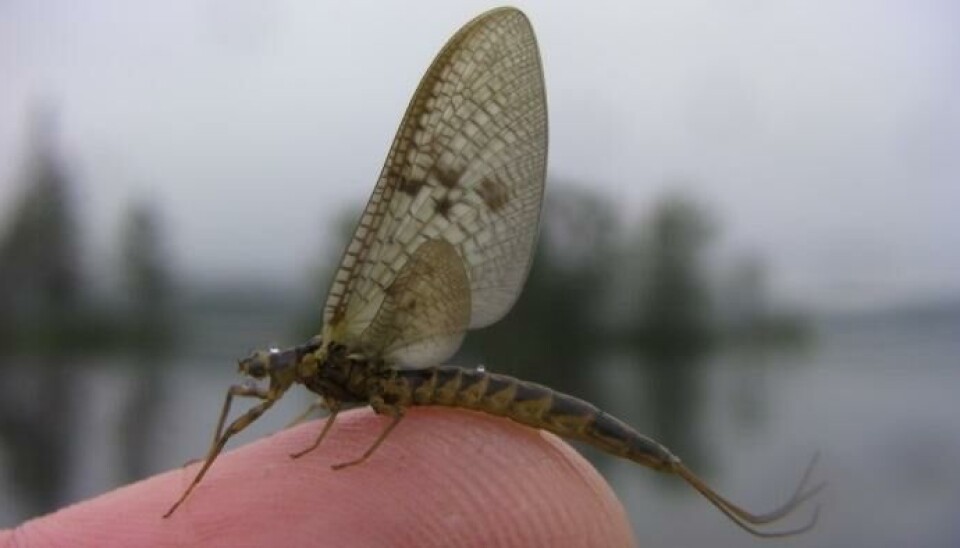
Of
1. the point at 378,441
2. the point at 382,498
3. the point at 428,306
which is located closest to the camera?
the point at 382,498

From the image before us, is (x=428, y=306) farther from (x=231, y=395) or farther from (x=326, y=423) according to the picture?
(x=231, y=395)

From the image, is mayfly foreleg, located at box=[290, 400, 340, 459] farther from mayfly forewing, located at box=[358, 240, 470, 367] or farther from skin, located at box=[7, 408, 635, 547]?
mayfly forewing, located at box=[358, 240, 470, 367]

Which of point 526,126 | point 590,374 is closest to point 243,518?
point 526,126

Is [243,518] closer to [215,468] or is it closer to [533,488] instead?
[215,468]

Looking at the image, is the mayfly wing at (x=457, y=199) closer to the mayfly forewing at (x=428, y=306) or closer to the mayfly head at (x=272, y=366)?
the mayfly forewing at (x=428, y=306)

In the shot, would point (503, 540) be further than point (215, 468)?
No

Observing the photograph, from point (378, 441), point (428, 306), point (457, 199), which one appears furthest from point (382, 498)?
point (457, 199)

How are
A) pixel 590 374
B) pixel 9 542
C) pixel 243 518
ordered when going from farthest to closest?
pixel 590 374 < pixel 9 542 < pixel 243 518

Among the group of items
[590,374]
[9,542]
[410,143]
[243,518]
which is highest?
[410,143]
